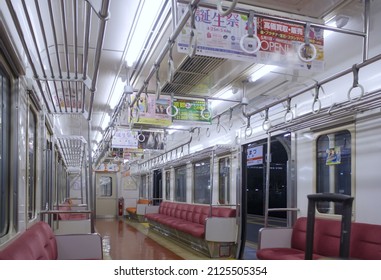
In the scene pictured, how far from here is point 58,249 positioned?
3627 mm

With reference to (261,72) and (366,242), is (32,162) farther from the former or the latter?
(366,242)

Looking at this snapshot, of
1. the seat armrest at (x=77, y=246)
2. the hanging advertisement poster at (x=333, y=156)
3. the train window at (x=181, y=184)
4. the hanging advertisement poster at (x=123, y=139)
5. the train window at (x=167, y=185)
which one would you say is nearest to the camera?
the seat armrest at (x=77, y=246)

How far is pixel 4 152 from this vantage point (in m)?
2.72

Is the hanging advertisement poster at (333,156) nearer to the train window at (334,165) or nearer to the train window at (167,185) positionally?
the train window at (334,165)

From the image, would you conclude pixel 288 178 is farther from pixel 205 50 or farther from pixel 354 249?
pixel 205 50

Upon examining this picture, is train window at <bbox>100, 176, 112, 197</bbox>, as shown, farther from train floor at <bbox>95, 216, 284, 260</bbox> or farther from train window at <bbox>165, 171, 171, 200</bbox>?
train floor at <bbox>95, 216, 284, 260</bbox>

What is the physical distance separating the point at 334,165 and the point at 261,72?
5.50ft

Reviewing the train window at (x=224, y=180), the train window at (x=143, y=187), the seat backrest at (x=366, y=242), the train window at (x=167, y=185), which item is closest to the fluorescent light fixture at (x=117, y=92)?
the train window at (x=224, y=180)

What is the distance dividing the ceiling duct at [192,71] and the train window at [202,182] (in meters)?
3.32

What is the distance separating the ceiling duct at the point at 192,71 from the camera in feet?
14.0

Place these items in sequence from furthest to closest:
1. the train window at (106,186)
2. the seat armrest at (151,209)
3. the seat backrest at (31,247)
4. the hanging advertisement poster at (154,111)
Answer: the train window at (106,186) < the seat armrest at (151,209) < the hanging advertisement poster at (154,111) < the seat backrest at (31,247)

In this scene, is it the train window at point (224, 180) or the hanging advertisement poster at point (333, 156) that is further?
the train window at point (224, 180)

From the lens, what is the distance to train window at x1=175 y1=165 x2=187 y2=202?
1011cm

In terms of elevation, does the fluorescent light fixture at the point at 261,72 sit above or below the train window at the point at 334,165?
above
